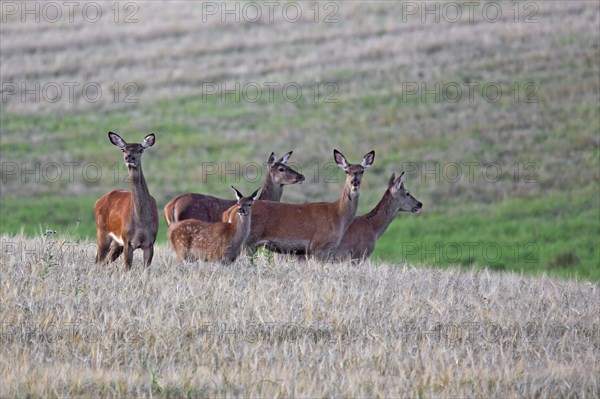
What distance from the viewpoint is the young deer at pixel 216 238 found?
1468cm

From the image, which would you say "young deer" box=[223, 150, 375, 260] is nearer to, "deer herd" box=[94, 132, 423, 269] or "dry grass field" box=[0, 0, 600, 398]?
"deer herd" box=[94, 132, 423, 269]

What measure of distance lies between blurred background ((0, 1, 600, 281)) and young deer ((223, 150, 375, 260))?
8779 millimetres

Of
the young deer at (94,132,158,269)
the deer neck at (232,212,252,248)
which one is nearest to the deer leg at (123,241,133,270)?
the young deer at (94,132,158,269)

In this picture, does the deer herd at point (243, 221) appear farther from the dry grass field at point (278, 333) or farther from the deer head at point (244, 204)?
the dry grass field at point (278, 333)

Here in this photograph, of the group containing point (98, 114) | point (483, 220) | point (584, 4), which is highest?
point (584, 4)

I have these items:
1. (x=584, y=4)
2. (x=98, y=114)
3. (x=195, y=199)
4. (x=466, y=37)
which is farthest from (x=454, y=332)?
(x=584, y=4)

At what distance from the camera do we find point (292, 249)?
1600 centimetres

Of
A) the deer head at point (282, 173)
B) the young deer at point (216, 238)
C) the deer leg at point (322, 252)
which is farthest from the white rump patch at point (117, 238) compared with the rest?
the deer head at point (282, 173)

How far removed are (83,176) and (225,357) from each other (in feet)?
74.3

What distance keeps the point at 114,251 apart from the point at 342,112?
72.9 feet

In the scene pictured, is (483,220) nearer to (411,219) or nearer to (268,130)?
(411,219)

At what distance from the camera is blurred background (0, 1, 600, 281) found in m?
27.9

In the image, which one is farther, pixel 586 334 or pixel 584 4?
pixel 584 4

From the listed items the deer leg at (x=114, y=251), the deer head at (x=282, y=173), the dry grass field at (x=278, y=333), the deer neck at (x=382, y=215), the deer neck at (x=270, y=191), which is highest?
the deer head at (x=282, y=173)
